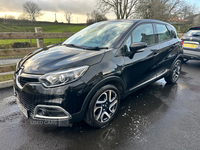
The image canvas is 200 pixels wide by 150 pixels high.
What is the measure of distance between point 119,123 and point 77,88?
1152 millimetres

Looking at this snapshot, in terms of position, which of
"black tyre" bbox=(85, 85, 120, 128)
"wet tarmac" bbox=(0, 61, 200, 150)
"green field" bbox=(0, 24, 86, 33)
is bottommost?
"wet tarmac" bbox=(0, 61, 200, 150)

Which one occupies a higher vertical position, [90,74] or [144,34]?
[144,34]

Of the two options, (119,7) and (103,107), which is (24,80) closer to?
(103,107)

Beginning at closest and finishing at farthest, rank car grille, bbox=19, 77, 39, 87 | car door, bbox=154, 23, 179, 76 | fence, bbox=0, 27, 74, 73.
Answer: car grille, bbox=19, 77, 39, 87 → car door, bbox=154, 23, 179, 76 → fence, bbox=0, 27, 74, 73

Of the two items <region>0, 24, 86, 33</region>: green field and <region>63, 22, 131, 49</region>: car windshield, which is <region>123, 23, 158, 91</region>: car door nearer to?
<region>63, 22, 131, 49</region>: car windshield

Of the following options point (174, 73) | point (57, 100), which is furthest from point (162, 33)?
point (57, 100)

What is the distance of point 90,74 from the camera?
2004mm

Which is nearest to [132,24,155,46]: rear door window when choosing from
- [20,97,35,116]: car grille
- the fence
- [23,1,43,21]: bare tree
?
[20,97,35,116]: car grille

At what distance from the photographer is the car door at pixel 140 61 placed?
2613 millimetres

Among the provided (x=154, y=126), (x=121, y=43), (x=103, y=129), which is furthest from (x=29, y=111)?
(x=154, y=126)

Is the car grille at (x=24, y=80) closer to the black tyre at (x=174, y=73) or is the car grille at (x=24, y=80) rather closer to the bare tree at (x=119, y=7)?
the black tyre at (x=174, y=73)

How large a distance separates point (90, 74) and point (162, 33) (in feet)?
8.75

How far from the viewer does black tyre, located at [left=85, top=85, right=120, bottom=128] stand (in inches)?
83.5

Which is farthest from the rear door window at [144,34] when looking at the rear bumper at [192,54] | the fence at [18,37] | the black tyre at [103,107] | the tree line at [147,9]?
the tree line at [147,9]
